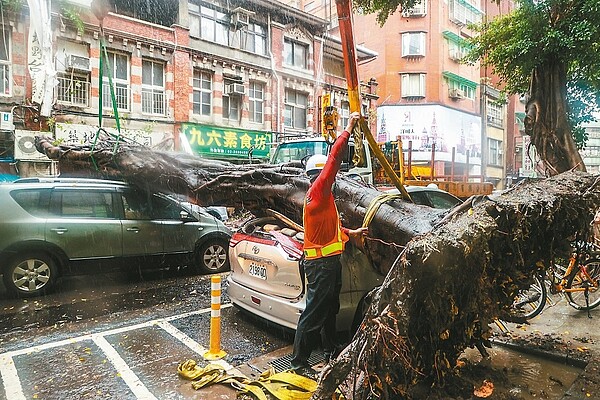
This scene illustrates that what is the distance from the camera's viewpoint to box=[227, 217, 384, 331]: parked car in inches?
162

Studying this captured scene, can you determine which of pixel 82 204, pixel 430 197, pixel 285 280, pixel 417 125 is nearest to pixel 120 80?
pixel 82 204

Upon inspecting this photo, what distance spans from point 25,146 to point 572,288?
14631 mm

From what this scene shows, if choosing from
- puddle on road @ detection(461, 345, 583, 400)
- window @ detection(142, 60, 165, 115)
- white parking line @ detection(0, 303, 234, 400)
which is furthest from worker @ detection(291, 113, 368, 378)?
window @ detection(142, 60, 165, 115)

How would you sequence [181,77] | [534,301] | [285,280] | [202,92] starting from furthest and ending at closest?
1. [202,92]
2. [181,77]
3. [534,301]
4. [285,280]

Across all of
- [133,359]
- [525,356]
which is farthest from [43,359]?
[525,356]

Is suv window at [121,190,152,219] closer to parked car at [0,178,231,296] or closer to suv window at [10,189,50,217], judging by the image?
parked car at [0,178,231,296]

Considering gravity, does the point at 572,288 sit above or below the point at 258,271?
below

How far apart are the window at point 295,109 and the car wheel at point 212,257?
12.8 meters

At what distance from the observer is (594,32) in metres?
6.70

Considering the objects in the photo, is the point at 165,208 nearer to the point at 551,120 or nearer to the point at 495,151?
the point at 551,120

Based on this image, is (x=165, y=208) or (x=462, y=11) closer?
(x=165, y=208)

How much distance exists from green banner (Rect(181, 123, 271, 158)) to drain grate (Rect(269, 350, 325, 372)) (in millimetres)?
12574

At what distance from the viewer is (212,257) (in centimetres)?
803

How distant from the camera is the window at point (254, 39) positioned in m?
18.5
